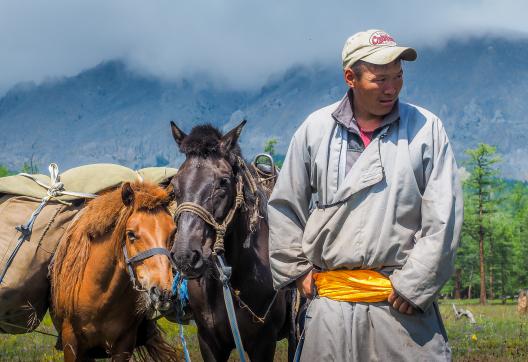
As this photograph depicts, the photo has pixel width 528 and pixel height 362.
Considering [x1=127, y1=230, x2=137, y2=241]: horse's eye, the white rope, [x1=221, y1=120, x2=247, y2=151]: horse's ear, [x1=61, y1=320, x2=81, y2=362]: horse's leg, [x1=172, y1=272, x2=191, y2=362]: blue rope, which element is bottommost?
[x1=61, y1=320, x2=81, y2=362]: horse's leg

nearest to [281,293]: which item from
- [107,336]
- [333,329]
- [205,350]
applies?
[205,350]

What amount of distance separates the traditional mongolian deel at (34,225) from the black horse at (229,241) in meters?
1.46

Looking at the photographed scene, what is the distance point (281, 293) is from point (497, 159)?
47.9 metres

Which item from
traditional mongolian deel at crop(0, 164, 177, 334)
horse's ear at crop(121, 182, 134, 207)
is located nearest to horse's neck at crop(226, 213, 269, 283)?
horse's ear at crop(121, 182, 134, 207)

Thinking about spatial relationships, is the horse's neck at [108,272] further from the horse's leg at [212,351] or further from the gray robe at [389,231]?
the gray robe at [389,231]

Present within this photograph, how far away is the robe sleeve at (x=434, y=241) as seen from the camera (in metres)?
3.82

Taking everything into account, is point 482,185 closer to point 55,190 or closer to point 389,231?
point 55,190

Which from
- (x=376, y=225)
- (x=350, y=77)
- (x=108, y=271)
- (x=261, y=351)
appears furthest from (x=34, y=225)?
(x=376, y=225)

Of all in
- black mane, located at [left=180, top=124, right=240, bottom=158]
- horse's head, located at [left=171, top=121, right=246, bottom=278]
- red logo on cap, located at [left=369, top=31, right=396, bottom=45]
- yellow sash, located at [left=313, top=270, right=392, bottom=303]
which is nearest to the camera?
yellow sash, located at [left=313, top=270, right=392, bottom=303]

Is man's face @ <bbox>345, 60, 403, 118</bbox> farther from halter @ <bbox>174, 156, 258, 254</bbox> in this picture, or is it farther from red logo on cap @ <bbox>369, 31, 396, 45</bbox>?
halter @ <bbox>174, 156, 258, 254</bbox>

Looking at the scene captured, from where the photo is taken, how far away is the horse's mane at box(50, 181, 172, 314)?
6.31 meters

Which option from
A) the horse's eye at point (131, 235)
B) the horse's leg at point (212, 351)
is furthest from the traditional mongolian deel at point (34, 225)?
the horse's leg at point (212, 351)

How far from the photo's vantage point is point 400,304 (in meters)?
3.93

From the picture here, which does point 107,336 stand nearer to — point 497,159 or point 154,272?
point 154,272
